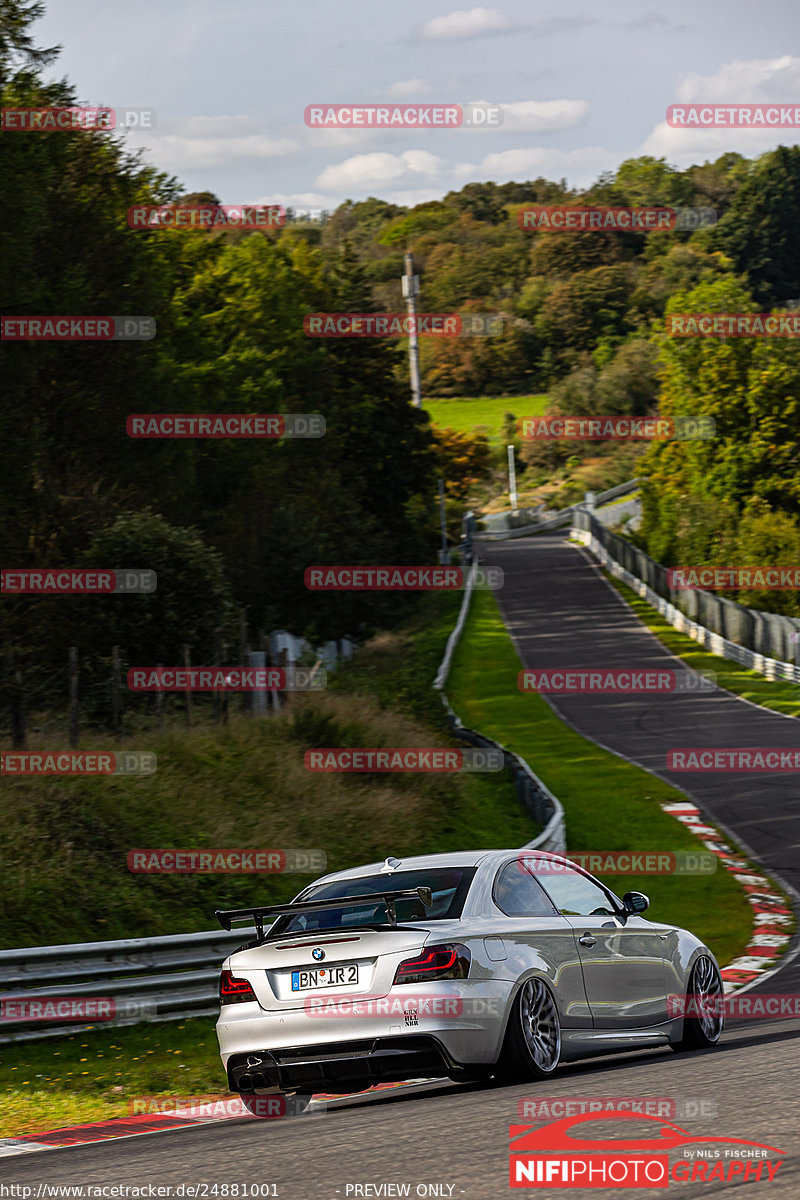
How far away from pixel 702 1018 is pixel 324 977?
9.71 ft

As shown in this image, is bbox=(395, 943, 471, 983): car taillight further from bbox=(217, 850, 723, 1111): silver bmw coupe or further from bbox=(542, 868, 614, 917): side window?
bbox=(542, 868, 614, 917): side window

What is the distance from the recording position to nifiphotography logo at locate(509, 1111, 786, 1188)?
16.6 ft

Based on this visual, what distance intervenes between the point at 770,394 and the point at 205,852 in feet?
198

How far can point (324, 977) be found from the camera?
734 cm

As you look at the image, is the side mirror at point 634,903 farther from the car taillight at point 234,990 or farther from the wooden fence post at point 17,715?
the wooden fence post at point 17,715

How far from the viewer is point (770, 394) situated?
71500 mm

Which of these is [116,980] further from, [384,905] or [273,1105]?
[384,905]

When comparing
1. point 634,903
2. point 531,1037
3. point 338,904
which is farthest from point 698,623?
point 338,904

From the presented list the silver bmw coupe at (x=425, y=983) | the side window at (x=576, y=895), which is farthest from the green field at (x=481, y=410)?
the silver bmw coupe at (x=425, y=983)

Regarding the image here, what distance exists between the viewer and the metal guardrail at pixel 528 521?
104588 millimetres

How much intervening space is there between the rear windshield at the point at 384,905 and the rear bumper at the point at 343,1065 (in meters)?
0.63

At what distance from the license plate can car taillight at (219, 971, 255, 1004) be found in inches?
11.3

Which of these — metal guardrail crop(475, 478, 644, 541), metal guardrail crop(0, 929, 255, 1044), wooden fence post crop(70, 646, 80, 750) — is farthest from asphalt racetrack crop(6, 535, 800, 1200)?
metal guardrail crop(475, 478, 644, 541)

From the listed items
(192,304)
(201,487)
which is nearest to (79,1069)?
(201,487)
